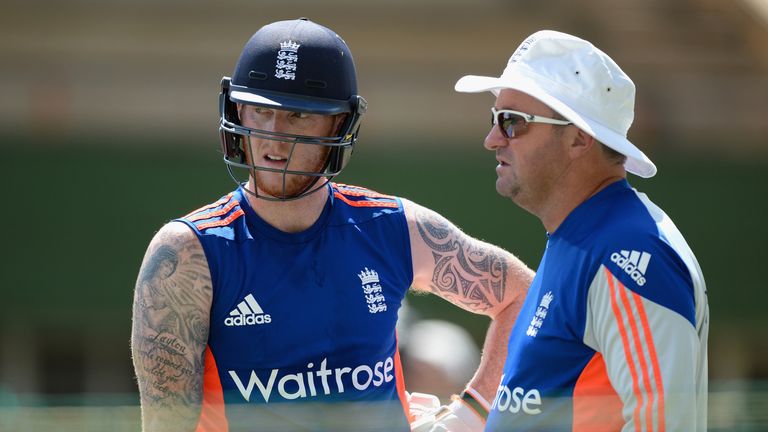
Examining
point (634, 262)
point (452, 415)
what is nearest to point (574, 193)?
point (634, 262)

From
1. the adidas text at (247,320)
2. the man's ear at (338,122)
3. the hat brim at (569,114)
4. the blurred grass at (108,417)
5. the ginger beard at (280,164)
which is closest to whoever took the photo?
the blurred grass at (108,417)

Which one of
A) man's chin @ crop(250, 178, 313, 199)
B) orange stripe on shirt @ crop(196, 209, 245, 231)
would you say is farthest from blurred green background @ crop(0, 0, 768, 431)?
orange stripe on shirt @ crop(196, 209, 245, 231)

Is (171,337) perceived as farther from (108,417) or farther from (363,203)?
(363,203)

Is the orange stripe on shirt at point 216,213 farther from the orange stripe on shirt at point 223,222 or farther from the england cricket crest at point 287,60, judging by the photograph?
the england cricket crest at point 287,60

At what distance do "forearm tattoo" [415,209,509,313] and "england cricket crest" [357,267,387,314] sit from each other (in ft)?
0.85

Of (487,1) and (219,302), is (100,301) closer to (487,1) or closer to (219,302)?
(487,1)

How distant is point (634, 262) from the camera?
271 centimetres

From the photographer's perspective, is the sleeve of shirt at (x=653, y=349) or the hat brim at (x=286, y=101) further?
the hat brim at (x=286, y=101)

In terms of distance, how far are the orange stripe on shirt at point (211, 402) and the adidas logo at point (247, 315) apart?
112mm

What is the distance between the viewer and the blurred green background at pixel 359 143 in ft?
30.0

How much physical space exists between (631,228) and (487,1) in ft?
30.3

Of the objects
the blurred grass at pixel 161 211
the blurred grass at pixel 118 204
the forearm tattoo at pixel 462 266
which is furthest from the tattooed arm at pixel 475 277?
the blurred grass at pixel 118 204

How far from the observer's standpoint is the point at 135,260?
360 inches

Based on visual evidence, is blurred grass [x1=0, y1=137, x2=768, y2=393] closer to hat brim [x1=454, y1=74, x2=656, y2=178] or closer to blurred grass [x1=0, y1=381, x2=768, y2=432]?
blurred grass [x1=0, y1=381, x2=768, y2=432]
